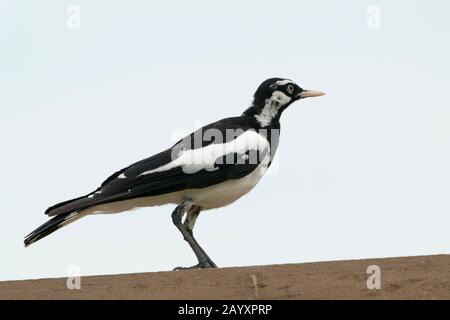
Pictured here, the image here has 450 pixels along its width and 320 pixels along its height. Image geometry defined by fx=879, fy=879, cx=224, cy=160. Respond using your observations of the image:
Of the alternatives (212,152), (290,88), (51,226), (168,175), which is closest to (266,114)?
(290,88)

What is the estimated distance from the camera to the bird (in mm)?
7777

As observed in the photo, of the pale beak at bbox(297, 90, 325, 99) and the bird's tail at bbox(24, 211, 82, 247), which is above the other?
the pale beak at bbox(297, 90, 325, 99)

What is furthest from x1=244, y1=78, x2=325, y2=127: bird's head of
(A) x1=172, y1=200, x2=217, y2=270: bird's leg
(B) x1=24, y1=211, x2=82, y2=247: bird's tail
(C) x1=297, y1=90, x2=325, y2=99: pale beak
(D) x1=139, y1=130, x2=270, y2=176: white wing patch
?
(B) x1=24, y1=211, x2=82, y2=247: bird's tail

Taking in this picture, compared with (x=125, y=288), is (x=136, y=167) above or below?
above

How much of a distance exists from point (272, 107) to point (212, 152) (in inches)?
45.4

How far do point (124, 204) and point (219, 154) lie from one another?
3.30 ft

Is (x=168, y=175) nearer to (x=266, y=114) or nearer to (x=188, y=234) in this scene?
(x=188, y=234)

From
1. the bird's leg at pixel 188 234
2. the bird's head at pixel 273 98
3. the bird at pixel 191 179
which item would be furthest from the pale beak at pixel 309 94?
the bird's leg at pixel 188 234

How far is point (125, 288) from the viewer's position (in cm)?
511

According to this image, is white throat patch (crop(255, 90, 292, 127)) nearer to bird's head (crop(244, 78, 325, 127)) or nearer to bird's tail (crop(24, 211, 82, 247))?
bird's head (crop(244, 78, 325, 127))

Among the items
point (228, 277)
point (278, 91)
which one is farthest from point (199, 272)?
point (278, 91)

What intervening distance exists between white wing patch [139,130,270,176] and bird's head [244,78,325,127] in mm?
491

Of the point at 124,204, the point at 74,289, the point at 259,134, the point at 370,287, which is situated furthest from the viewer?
the point at 259,134

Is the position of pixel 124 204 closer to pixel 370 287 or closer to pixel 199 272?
pixel 199 272
